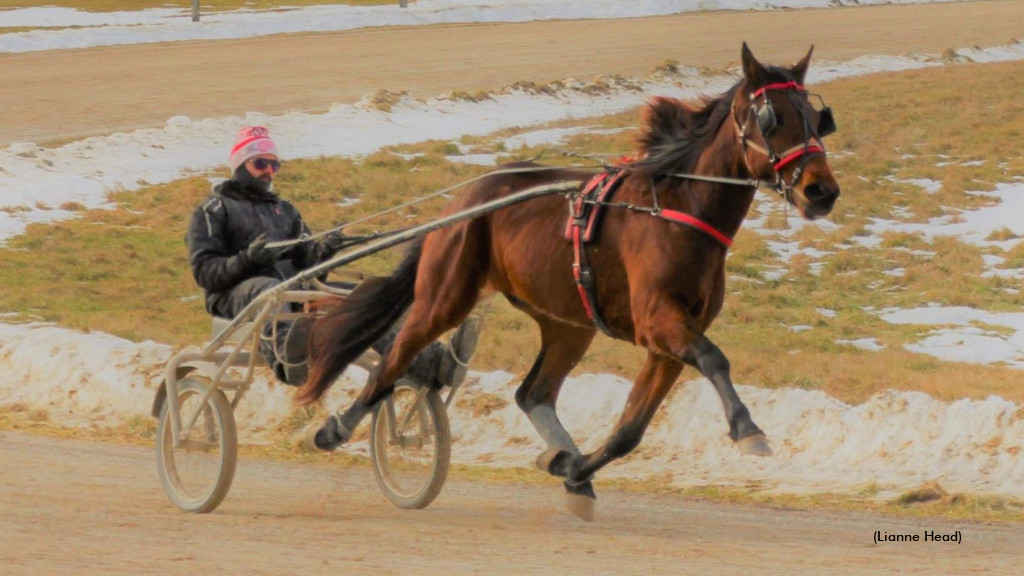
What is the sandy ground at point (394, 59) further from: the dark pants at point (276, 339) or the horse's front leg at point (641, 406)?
the horse's front leg at point (641, 406)

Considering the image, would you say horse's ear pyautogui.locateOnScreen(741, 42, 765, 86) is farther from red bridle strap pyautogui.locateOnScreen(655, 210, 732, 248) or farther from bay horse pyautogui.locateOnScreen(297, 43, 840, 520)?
red bridle strap pyautogui.locateOnScreen(655, 210, 732, 248)

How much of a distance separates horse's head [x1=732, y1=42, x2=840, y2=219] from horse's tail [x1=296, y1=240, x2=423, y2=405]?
1891 mm

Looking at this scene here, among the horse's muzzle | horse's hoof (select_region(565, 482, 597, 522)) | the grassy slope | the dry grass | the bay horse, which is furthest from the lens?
the dry grass

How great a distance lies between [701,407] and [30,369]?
14.0ft

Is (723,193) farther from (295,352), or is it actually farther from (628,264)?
(295,352)

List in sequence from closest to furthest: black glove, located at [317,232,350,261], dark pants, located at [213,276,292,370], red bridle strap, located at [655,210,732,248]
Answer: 1. red bridle strap, located at [655,210,732,248]
2. dark pants, located at [213,276,292,370]
3. black glove, located at [317,232,350,261]

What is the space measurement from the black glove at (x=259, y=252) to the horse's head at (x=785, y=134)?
7.23ft

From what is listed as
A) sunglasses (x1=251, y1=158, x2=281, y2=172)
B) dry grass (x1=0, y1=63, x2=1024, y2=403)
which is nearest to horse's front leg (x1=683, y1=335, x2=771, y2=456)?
sunglasses (x1=251, y1=158, x2=281, y2=172)

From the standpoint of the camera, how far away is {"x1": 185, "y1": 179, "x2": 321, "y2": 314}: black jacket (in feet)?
23.5

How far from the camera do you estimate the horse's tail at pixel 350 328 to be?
23.2 ft

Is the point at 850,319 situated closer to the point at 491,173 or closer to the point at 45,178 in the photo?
the point at 491,173

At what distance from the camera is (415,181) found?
1595 centimetres

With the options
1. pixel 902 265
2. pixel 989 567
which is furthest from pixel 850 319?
pixel 989 567

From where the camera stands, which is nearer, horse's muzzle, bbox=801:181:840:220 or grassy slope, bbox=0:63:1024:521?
horse's muzzle, bbox=801:181:840:220
